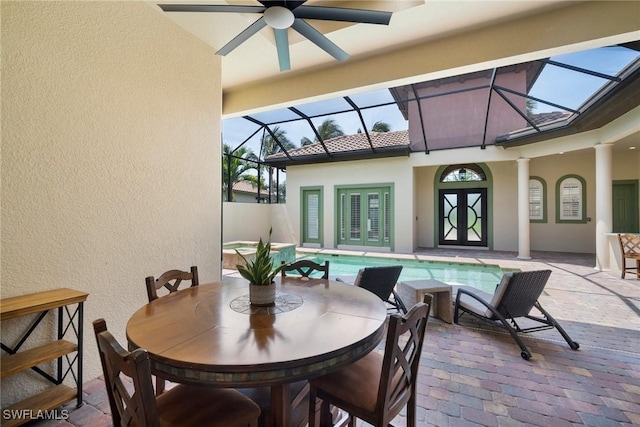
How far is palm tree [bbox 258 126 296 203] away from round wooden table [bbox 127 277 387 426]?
7.64 m

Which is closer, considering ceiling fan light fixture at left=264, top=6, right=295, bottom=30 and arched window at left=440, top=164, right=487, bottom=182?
ceiling fan light fixture at left=264, top=6, right=295, bottom=30

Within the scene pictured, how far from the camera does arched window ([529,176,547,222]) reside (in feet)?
30.7

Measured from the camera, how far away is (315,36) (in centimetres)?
264

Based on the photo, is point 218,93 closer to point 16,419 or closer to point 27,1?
point 27,1

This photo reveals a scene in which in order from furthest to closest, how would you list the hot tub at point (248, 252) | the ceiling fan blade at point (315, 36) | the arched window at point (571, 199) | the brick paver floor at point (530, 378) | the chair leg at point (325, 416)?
the arched window at point (571, 199)
the hot tub at point (248, 252)
the ceiling fan blade at point (315, 36)
the brick paver floor at point (530, 378)
the chair leg at point (325, 416)

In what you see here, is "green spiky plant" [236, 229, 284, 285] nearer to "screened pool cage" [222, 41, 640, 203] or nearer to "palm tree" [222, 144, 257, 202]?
"screened pool cage" [222, 41, 640, 203]

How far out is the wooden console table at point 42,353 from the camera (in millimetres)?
1844

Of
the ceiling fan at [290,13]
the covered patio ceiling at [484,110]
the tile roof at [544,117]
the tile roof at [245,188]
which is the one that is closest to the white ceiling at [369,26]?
the ceiling fan at [290,13]

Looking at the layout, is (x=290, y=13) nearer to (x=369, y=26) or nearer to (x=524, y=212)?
(x=369, y=26)

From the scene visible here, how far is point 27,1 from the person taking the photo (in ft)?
7.03

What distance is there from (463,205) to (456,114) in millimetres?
3674

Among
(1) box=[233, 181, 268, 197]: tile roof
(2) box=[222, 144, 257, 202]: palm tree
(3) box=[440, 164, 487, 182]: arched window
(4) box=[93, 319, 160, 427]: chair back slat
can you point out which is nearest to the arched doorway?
(3) box=[440, 164, 487, 182]: arched window

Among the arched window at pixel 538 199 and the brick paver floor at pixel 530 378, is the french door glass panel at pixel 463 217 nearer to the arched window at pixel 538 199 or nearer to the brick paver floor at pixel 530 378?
the arched window at pixel 538 199

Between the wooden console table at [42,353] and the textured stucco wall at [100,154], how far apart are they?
0.12 metres
